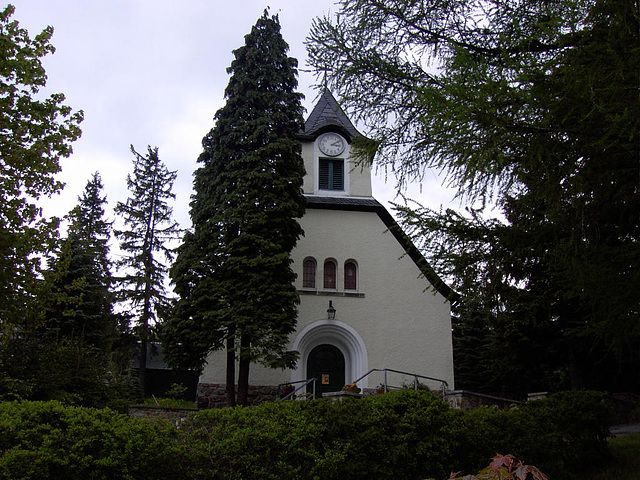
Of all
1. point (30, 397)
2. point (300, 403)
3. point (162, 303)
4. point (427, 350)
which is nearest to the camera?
point (300, 403)

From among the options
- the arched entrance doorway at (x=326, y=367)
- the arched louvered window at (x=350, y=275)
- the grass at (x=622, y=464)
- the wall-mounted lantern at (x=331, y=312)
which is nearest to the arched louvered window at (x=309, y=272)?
the wall-mounted lantern at (x=331, y=312)

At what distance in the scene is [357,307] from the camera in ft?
58.8

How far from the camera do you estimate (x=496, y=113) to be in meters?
4.79

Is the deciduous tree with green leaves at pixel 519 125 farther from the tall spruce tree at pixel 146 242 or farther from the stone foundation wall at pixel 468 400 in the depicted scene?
the tall spruce tree at pixel 146 242

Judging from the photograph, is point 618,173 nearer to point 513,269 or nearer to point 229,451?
point 513,269

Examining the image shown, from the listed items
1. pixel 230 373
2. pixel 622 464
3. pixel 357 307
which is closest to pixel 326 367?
pixel 357 307

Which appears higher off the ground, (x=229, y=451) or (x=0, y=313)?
(x=0, y=313)

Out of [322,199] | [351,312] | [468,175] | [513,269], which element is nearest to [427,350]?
[351,312]

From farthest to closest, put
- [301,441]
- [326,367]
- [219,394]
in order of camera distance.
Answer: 1. [326,367]
2. [219,394]
3. [301,441]

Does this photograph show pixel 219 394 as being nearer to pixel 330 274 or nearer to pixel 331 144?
pixel 330 274

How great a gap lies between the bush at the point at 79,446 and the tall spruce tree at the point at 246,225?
8.46 meters

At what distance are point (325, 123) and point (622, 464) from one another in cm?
1507

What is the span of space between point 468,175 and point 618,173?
5.07 ft

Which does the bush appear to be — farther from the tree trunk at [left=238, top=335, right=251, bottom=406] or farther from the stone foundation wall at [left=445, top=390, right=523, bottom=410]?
the stone foundation wall at [left=445, top=390, right=523, bottom=410]
